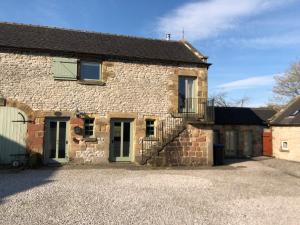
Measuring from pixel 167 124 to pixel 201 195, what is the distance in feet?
24.3

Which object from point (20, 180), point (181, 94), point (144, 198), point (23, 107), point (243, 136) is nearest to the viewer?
point (144, 198)

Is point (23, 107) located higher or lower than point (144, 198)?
higher

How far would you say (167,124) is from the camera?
54.1ft

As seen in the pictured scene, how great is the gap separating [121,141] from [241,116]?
11249 millimetres

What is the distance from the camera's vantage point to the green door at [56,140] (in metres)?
14.9

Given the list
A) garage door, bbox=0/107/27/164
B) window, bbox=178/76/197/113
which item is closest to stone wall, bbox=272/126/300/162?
window, bbox=178/76/197/113

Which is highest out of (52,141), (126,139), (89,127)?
(89,127)

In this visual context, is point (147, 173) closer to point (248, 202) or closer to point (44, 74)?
point (248, 202)

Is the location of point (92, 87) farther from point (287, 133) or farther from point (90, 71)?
point (287, 133)

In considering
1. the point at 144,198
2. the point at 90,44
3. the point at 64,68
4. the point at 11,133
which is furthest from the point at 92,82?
the point at 144,198

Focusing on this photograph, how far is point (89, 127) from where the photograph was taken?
1548 cm

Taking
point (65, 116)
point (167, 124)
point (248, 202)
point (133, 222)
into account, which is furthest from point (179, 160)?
point (133, 222)

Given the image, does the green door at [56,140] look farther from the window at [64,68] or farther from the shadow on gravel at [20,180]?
the window at [64,68]

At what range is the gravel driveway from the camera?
6957 millimetres
